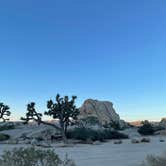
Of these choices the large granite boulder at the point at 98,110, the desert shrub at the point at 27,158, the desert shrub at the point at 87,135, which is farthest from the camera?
the large granite boulder at the point at 98,110

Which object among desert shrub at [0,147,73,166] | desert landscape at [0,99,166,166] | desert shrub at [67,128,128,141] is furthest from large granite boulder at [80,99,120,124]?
desert shrub at [0,147,73,166]

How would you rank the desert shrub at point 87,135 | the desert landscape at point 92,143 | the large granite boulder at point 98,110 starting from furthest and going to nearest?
the large granite boulder at point 98,110 → the desert shrub at point 87,135 → the desert landscape at point 92,143

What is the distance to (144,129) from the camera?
1391 inches

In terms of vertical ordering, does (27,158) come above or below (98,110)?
below

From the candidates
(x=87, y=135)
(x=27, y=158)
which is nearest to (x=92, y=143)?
A: (x=87, y=135)

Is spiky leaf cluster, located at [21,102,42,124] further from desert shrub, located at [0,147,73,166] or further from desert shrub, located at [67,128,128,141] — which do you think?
desert shrub, located at [0,147,73,166]

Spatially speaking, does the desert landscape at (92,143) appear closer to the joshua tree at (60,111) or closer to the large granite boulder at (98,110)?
the joshua tree at (60,111)

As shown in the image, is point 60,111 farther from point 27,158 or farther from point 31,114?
point 27,158

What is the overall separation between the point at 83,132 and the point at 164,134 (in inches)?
412

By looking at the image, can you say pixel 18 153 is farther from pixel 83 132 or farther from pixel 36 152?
pixel 83 132

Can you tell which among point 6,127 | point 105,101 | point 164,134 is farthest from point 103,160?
point 105,101

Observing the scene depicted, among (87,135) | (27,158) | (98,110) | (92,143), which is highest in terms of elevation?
(98,110)

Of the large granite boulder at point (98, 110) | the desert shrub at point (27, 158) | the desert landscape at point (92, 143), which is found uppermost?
the large granite boulder at point (98, 110)

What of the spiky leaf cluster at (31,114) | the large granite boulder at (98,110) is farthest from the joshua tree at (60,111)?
the large granite boulder at (98,110)
